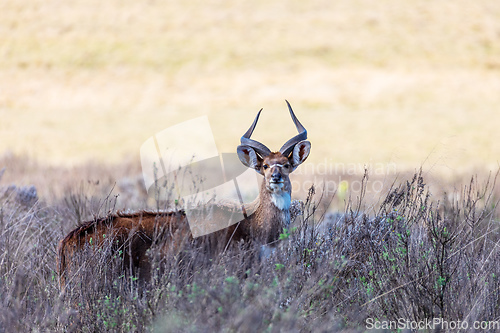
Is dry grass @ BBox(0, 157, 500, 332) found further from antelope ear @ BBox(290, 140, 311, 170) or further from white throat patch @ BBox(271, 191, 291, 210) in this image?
antelope ear @ BBox(290, 140, 311, 170)

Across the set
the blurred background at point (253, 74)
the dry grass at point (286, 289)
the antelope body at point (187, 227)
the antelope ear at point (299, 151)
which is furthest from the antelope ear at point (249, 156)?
Answer: the blurred background at point (253, 74)

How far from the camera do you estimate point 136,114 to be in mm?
33281

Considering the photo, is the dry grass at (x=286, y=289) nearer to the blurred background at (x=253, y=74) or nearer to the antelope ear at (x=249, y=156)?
the antelope ear at (x=249, y=156)

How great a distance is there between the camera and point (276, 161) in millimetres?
6672

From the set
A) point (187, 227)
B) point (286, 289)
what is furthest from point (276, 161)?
point (286, 289)

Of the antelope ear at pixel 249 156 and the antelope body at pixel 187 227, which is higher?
the antelope ear at pixel 249 156

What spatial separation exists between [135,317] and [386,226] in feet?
9.27

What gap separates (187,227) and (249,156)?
1228mm

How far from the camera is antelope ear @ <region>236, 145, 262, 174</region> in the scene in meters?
6.77

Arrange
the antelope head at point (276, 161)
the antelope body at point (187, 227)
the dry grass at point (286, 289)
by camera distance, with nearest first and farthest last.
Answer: the dry grass at point (286, 289)
the antelope body at point (187, 227)
the antelope head at point (276, 161)

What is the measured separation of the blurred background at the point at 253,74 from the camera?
26.5m

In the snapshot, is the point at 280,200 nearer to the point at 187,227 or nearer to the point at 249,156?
the point at 249,156

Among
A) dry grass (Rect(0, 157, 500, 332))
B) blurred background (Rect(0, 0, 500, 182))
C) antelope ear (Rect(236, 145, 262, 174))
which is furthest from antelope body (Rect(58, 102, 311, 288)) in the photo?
blurred background (Rect(0, 0, 500, 182))

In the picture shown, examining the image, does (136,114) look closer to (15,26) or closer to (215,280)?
(15,26)
